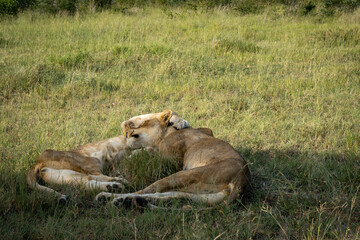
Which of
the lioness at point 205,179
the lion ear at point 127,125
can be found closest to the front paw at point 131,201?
the lioness at point 205,179

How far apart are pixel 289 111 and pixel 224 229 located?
346 cm

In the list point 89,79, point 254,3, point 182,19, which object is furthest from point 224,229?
point 254,3

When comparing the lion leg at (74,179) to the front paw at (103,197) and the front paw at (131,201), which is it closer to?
the front paw at (103,197)

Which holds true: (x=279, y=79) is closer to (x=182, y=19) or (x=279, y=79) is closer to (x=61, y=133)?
(x=61, y=133)

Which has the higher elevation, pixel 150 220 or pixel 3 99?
pixel 150 220

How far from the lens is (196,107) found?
6160 mm

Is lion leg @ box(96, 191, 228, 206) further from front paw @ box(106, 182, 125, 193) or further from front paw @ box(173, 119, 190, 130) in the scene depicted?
front paw @ box(173, 119, 190, 130)

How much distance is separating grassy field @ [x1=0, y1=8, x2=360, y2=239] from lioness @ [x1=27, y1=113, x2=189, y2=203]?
0.13 m

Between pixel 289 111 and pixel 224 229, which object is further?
pixel 289 111

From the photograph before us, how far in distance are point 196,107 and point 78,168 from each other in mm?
2812

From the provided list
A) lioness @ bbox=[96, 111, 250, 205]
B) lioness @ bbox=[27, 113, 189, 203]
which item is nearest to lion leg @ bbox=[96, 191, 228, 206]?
lioness @ bbox=[96, 111, 250, 205]

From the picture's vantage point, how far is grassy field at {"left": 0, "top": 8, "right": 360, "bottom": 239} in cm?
287

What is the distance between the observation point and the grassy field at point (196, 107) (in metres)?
2.87

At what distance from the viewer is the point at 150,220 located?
9.20 ft
